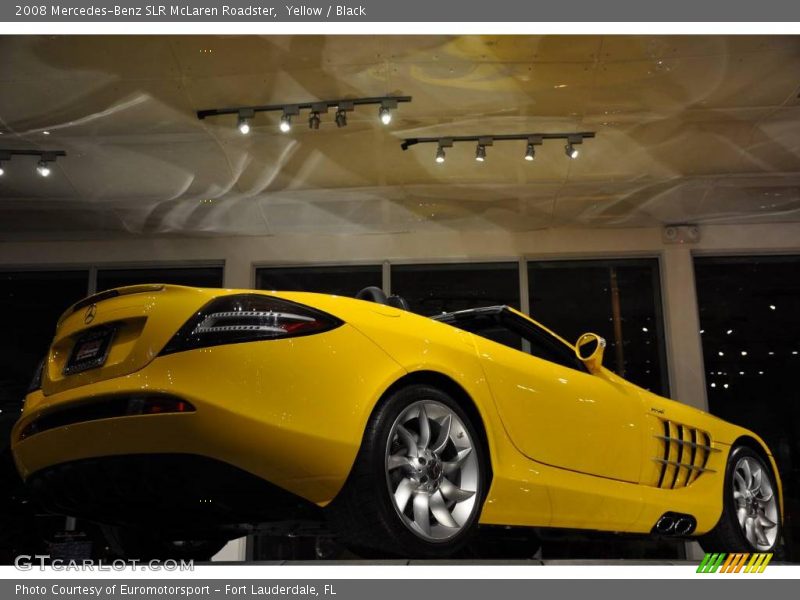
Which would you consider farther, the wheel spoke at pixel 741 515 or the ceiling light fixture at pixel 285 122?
the ceiling light fixture at pixel 285 122

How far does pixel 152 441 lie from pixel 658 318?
6788 mm

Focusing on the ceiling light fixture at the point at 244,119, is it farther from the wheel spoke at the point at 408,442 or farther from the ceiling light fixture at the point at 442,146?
the wheel spoke at the point at 408,442

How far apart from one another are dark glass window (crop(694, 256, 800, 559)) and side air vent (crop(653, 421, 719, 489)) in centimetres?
394

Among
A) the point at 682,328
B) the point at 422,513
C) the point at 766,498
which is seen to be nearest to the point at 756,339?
the point at 682,328

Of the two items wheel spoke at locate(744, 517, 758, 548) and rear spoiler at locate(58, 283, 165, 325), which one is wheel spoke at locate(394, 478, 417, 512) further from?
wheel spoke at locate(744, 517, 758, 548)

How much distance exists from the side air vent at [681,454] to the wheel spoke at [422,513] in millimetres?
1696

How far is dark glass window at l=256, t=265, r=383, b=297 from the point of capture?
8570mm

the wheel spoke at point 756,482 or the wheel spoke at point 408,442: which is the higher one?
the wheel spoke at point 408,442

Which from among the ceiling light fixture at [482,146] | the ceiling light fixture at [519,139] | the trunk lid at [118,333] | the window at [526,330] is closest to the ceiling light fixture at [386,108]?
the ceiling light fixture at [519,139]

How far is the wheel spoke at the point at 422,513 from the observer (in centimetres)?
276

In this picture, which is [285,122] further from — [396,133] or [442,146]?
[442,146]

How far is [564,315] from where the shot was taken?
845 cm
